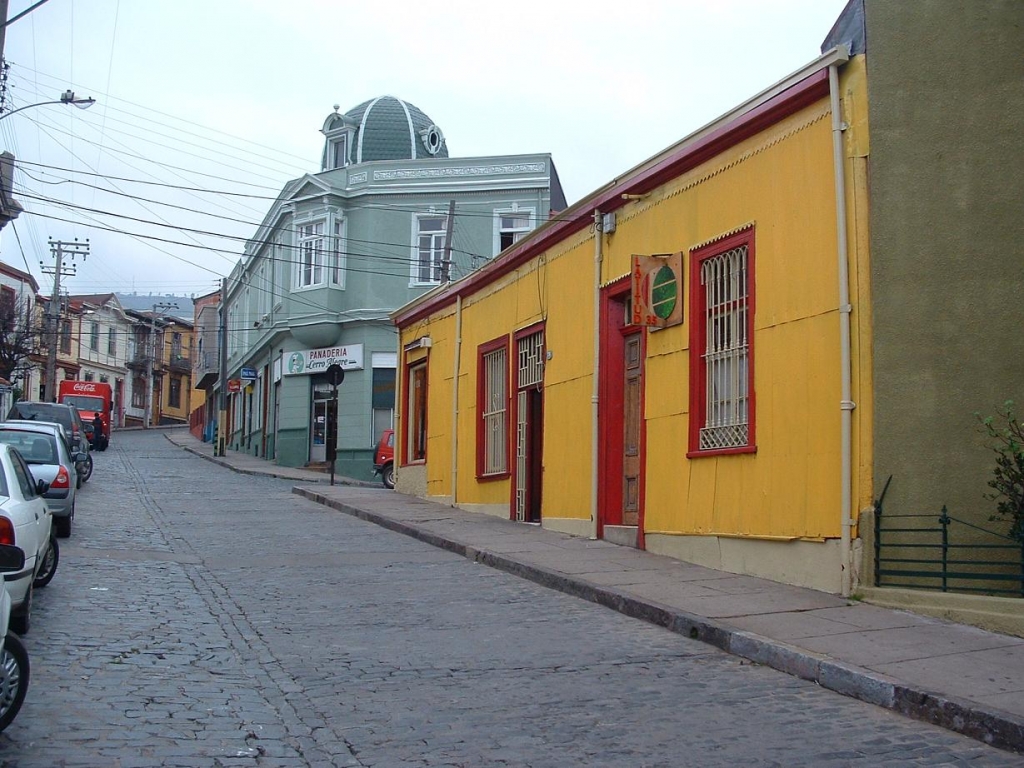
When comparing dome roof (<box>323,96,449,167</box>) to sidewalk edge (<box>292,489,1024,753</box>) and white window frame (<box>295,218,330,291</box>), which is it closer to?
white window frame (<box>295,218,330,291</box>)

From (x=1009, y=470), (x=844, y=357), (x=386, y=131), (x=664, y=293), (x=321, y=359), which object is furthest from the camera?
(x=386, y=131)

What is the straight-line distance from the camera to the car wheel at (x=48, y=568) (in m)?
10.2

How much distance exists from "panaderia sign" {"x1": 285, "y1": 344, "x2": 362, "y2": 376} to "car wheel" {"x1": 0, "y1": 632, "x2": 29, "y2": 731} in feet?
89.5

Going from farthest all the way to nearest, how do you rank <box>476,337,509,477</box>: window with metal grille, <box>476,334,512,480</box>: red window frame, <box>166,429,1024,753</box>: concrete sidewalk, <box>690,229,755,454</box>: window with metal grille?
1. <box>476,337,509,477</box>: window with metal grille
2. <box>476,334,512,480</box>: red window frame
3. <box>690,229,755,454</box>: window with metal grille
4. <box>166,429,1024,753</box>: concrete sidewalk

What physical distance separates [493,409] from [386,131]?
2064 cm

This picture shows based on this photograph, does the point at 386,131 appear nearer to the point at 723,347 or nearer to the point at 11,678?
the point at 723,347

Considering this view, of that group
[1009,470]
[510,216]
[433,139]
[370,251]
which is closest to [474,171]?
[510,216]

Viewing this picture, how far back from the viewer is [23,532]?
345 inches

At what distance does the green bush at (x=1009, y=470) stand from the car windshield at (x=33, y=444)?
11.7 meters

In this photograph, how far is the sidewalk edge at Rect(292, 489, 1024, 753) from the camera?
6.04 m

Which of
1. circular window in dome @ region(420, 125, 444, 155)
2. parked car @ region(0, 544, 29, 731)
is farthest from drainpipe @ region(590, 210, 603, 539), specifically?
circular window in dome @ region(420, 125, 444, 155)

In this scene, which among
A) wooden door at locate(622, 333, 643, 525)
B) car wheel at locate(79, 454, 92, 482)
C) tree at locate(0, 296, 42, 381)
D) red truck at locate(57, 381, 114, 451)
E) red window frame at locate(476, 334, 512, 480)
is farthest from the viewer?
red truck at locate(57, 381, 114, 451)

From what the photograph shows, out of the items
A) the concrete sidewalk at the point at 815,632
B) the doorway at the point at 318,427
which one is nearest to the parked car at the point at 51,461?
the concrete sidewalk at the point at 815,632

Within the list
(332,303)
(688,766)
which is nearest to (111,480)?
(332,303)
